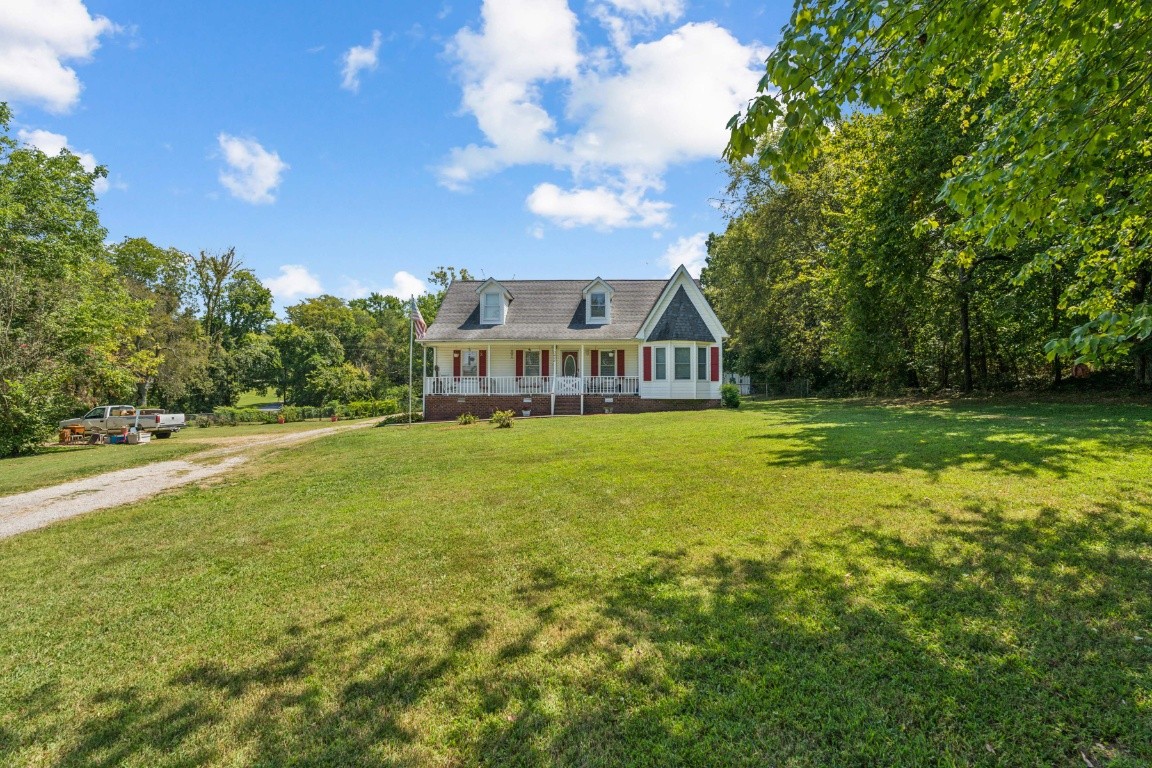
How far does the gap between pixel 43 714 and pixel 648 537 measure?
458 cm

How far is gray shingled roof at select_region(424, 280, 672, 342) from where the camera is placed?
23.8 m

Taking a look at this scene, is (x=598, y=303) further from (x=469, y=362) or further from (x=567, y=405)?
(x=469, y=362)

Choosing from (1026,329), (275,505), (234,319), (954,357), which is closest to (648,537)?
(275,505)

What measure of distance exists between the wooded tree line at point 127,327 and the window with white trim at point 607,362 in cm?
1977

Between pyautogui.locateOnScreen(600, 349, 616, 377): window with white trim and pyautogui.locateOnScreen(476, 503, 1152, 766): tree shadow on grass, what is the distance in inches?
802

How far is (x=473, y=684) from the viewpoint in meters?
3.01

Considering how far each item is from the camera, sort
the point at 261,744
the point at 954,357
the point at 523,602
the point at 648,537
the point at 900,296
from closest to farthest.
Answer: the point at 261,744 < the point at 523,602 < the point at 648,537 < the point at 900,296 < the point at 954,357

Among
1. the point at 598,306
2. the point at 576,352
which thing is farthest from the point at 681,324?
the point at 576,352

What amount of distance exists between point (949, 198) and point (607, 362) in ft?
68.6

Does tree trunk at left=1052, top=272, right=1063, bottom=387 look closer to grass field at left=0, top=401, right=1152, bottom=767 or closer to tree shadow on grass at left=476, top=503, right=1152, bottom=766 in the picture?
grass field at left=0, top=401, right=1152, bottom=767

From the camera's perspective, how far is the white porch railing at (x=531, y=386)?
2316 cm

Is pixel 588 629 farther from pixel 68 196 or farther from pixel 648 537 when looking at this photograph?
pixel 68 196

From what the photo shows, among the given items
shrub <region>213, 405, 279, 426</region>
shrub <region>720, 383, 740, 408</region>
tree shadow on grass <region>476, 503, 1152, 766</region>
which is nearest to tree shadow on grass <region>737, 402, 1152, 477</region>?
tree shadow on grass <region>476, 503, 1152, 766</region>

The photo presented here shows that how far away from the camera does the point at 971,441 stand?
28.8ft
